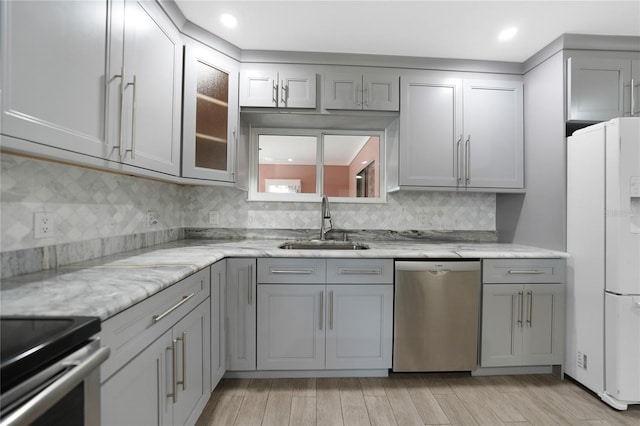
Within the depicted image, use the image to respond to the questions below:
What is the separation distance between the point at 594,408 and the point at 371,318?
4.66 feet

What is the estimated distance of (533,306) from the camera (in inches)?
80.0

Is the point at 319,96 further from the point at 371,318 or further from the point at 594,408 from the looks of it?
the point at 594,408

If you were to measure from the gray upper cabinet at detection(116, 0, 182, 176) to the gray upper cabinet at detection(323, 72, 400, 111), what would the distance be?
1.10m

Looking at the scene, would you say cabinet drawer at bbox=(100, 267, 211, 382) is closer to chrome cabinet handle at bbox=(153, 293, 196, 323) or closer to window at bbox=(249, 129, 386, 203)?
chrome cabinet handle at bbox=(153, 293, 196, 323)

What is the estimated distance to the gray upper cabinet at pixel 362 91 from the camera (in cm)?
227

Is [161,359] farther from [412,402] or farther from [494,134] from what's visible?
[494,134]

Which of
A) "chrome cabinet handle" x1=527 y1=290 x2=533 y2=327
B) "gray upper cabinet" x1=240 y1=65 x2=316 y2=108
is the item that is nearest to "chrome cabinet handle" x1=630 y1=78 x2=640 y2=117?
"chrome cabinet handle" x1=527 y1=290 x2=533 y2=327


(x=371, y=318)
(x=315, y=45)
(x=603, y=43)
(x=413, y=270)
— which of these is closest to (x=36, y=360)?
(x=371, y=318)

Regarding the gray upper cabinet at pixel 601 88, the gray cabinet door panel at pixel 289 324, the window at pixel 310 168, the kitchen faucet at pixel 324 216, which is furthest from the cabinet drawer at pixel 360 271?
the gray upper cabinet at pixel 601 88

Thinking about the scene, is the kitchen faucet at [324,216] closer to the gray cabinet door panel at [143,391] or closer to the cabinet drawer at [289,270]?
the cabinet drawer at [289,270]

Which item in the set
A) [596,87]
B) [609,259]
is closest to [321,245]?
[609,259]

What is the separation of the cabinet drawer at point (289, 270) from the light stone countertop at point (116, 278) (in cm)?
5

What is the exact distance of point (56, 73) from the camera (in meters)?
0.97

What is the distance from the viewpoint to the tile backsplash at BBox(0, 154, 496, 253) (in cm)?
118
